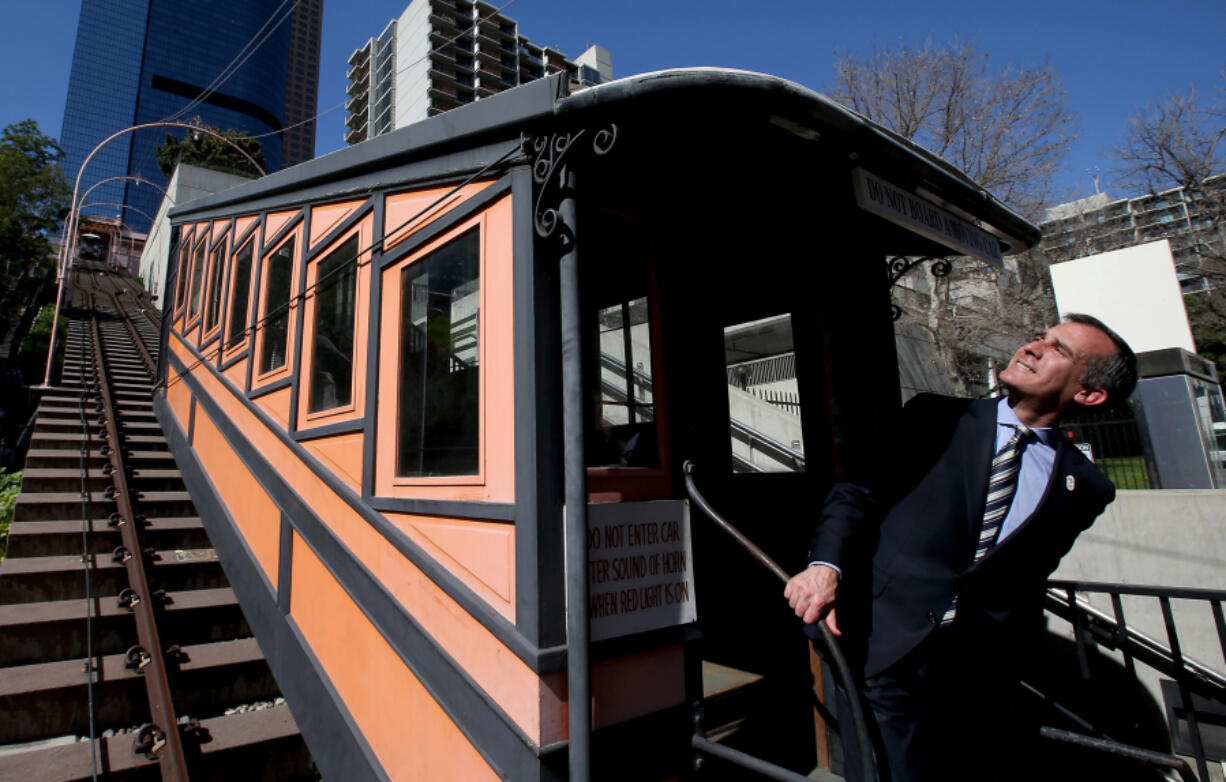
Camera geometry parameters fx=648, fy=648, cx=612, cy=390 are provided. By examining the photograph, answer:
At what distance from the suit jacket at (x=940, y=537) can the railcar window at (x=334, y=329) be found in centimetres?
295

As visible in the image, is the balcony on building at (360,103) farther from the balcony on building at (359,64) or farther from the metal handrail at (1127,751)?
the metal handrail at (1127,751)

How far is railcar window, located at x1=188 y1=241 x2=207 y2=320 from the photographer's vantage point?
316 inches

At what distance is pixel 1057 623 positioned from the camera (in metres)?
5.65

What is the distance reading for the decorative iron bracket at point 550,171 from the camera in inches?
94.0

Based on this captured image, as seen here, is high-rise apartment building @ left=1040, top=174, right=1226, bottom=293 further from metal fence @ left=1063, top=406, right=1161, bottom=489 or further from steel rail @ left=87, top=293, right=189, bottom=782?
steel rail @ left=87, top=293, right=189, bottom=782

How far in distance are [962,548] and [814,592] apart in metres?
0.52

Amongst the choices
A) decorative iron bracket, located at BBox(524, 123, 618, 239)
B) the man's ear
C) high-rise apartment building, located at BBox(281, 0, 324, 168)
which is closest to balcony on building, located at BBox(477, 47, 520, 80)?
high-rise apartment building, located at BBox(281, 0, 324, 168)

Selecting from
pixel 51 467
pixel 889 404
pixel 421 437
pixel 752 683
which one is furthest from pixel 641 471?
pixel 51 467

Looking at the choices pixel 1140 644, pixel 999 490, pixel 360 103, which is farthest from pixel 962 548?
pixel 360 103

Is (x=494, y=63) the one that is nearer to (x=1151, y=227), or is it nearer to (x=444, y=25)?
(x=444, y=25)

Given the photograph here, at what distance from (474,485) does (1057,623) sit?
5565 millimetres

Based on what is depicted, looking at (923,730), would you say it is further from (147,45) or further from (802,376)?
(147,45)

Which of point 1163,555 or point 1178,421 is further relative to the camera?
point 1178,421

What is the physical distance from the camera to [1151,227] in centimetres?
2223
